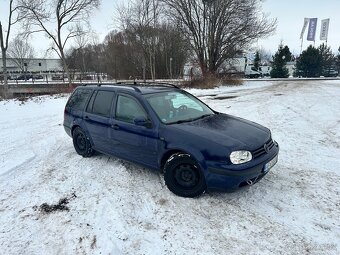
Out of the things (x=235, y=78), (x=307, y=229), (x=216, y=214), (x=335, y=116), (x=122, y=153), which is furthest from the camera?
(x=235, y=78)

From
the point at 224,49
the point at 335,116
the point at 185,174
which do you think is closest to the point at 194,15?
the point at 224,49

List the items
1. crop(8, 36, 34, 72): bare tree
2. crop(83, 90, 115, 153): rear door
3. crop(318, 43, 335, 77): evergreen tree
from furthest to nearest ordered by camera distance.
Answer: crop(8, 36, 34, 72): bare tree, crop(318, 43, 335, 77): evergreen tree, crop(83, 90, 115, 153): rear door

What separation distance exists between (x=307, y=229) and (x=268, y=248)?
25.2 inches

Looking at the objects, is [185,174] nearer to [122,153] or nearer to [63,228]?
[122,153]

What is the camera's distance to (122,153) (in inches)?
186

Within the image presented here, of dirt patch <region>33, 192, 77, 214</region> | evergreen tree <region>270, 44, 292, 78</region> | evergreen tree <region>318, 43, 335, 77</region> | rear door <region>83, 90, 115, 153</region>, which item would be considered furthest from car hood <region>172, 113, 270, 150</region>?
evergreen tree <region>318, 43, 335, 77</region>

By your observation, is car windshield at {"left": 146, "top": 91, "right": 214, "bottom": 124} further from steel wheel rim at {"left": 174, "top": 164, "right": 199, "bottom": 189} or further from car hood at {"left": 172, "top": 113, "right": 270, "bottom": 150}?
steel wheel rim at {"left": 174, "top": 164, "right": 199, "bottom": 189}

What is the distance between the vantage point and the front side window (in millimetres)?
4380

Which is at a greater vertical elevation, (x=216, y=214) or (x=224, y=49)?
(x=224, y=49)

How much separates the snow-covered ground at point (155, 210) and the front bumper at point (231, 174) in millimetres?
340

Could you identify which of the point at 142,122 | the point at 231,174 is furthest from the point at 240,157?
the point at 142,122

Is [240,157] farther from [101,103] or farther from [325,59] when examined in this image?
[325,59]

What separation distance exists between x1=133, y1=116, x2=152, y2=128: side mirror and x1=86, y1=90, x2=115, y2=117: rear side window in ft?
2.99

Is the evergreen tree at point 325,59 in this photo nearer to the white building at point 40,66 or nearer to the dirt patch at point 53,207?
→ the dirt patch at point 53,207
